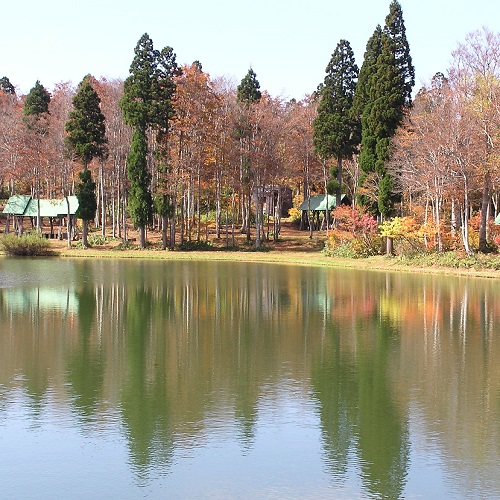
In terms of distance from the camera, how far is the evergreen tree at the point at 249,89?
59188 millimetres

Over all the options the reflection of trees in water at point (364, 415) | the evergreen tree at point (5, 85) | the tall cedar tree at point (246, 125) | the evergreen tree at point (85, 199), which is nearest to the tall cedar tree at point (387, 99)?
the tall cedar tree at point (246, 125)

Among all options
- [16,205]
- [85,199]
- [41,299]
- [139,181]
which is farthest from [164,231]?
[41,299]

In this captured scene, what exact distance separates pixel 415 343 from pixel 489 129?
23518 mm

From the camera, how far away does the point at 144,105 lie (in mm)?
50719

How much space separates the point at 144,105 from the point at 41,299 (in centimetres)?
2627

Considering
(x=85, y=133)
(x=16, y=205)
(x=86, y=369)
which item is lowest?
(x=86, y=369)

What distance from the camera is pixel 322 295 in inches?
1124

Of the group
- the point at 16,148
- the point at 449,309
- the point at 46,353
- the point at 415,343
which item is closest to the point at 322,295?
the point at 449,309

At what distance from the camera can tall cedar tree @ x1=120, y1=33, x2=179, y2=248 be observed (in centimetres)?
5088

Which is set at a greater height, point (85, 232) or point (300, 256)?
point (85, 232)

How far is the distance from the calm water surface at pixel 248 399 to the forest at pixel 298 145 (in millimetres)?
16380

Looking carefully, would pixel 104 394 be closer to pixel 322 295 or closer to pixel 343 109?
pixel 322 295

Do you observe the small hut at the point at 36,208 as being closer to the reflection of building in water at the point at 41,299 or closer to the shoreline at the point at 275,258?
the shoreline at the point at 275,258

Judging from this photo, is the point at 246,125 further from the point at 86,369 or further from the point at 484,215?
the point at 86,369
